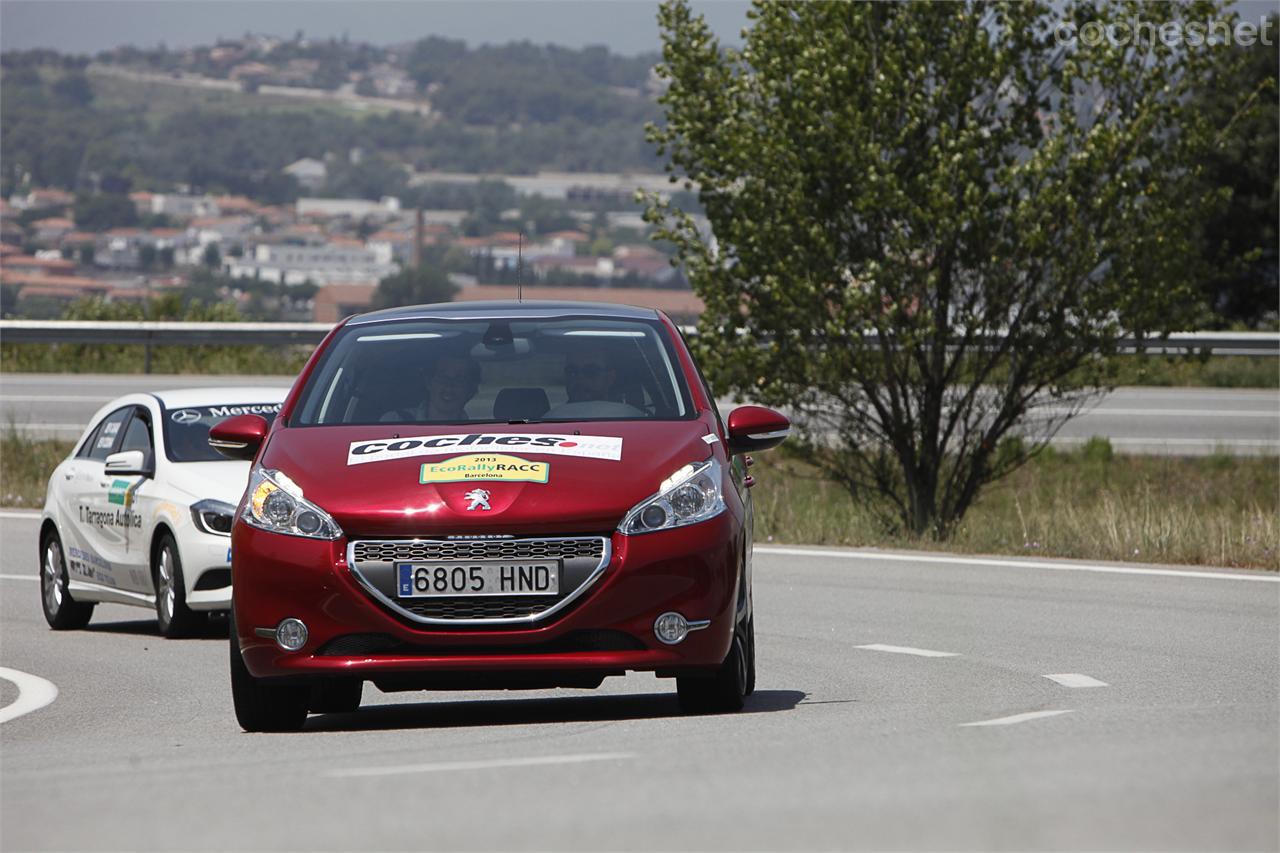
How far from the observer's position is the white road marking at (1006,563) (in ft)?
49.1

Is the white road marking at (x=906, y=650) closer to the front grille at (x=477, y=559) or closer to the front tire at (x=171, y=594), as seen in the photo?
the front grille at (x=477, y=559)

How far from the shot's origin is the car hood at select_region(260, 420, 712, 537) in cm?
787

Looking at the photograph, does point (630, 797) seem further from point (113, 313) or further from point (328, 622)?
point (113, 313)

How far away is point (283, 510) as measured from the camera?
318 inches

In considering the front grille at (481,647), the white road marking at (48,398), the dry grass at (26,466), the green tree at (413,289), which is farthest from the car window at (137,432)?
the green tree at (413,289)

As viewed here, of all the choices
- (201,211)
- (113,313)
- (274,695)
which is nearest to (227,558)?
(274,695)

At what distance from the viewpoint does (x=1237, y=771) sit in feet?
21.1

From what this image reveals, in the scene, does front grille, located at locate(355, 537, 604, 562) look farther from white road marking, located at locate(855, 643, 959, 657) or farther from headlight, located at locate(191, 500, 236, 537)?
headlight, located at locate(191, 500, 236, 537)

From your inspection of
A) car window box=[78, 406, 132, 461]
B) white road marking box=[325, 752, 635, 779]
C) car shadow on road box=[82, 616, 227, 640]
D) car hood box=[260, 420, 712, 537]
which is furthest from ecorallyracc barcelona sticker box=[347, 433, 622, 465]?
car window box=[78, 406, 132, 461]

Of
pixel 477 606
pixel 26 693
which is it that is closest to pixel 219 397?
pixel 26 693

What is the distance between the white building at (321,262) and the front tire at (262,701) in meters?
102

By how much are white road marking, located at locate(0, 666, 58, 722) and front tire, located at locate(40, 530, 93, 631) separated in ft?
7.99

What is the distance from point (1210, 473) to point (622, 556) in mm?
17941
